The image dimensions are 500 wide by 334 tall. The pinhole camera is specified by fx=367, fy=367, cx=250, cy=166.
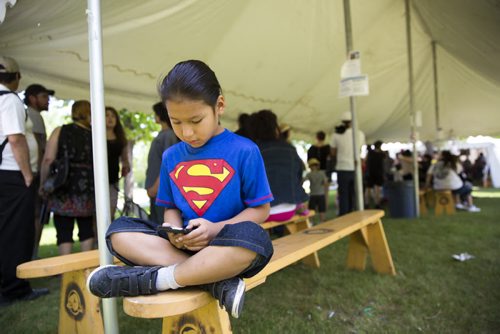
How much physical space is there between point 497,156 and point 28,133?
691 inches

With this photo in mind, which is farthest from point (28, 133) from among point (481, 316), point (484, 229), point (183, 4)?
point (484, 229)

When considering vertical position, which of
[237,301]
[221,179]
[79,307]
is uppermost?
[221,179]

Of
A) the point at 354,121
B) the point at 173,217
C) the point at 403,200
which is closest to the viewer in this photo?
the point at 173,217

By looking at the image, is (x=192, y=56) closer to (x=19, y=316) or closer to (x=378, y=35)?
(x=19, y=316)

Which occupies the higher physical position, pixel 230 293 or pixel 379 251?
pixel 230 293

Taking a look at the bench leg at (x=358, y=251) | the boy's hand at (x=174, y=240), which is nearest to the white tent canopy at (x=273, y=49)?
the boy's hand at (x=174, y=240)

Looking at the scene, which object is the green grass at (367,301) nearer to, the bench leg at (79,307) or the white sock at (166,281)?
the bench leg at (79,307)

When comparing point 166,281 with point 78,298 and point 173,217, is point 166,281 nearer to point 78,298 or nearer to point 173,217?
point 173,217

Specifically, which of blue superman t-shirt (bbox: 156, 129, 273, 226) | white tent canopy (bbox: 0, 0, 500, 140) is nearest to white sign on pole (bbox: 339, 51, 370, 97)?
white tent canopy (bbox: 0, 0, 500, 140)

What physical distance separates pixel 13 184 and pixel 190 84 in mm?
2086

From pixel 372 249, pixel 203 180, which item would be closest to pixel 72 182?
pixel 203 180

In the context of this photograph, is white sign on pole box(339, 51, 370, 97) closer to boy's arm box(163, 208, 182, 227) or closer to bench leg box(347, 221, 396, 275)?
bench leg box(347, 221, 396, 275)

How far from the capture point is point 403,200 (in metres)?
6.88

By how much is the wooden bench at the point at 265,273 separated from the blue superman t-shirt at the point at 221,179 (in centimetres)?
34
